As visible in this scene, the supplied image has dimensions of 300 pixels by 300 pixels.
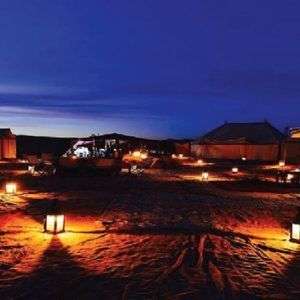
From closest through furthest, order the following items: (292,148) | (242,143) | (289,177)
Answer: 1. (289,177)
2. (292,148)
3. (242,143)

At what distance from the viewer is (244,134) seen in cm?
4447

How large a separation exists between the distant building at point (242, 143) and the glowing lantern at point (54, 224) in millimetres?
32671

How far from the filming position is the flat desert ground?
5.62 m

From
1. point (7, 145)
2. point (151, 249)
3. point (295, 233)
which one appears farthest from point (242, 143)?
point (151, 249)

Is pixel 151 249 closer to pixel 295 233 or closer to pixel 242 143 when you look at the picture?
pixel 295 233

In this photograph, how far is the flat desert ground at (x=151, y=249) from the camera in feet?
18.5

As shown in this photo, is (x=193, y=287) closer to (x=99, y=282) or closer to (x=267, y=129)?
(x=99, y=282)

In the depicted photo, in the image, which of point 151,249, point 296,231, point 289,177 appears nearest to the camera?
point 151,249

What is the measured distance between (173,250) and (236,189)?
10.3 m

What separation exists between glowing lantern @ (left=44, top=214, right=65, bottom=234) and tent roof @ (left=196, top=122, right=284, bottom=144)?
3327 cm

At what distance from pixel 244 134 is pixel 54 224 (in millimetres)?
37589

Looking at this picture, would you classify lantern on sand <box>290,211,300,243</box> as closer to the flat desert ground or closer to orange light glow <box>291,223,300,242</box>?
orange light glow <box>291,223,300,242</box>

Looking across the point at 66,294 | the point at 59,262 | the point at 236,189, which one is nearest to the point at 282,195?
the point at 236,189

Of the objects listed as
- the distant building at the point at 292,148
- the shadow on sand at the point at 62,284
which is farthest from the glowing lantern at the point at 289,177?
the distant building at the point at 292,148
